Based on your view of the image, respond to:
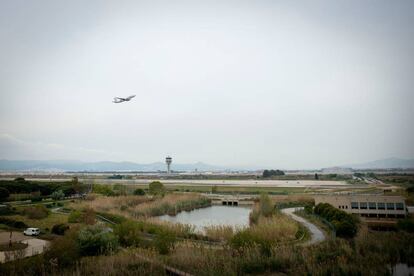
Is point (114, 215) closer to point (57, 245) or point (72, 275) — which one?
point (57, 245)

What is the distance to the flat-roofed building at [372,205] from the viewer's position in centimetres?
2414

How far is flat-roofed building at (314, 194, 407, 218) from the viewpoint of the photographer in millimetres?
24141

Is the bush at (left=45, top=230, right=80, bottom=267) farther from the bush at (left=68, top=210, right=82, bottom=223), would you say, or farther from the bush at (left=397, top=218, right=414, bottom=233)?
the bush at (left=397, top=218, right=414, bottom=233)

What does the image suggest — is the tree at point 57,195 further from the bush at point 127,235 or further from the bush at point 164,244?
the bush at point 164,244

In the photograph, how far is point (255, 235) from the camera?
16.5 metres

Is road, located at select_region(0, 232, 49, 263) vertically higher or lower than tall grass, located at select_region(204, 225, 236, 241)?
higher

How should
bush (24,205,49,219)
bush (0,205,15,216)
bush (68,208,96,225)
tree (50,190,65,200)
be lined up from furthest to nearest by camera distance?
1. tree (50,190,65,200)
2. bush (0,205,15,216)
3. bush (24,205,49,219)
4. bush (68,208,96,225)

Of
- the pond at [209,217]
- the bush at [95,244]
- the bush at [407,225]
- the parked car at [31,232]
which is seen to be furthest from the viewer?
the pond at [209,217]

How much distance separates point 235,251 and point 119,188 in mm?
34788

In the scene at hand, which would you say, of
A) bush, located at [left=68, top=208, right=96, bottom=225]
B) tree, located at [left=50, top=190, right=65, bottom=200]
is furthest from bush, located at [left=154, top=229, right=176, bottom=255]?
tree, located at [left=50, top=190, right=65, bottom=200]

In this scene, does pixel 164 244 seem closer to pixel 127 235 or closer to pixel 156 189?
pixel 127 235

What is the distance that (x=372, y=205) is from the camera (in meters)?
25.8

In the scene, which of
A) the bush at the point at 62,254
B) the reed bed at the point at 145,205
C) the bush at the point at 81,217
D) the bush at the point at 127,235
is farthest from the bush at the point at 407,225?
the bush at the point at 81,217

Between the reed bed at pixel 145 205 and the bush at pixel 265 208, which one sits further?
the reed bed at pixel 145 205
